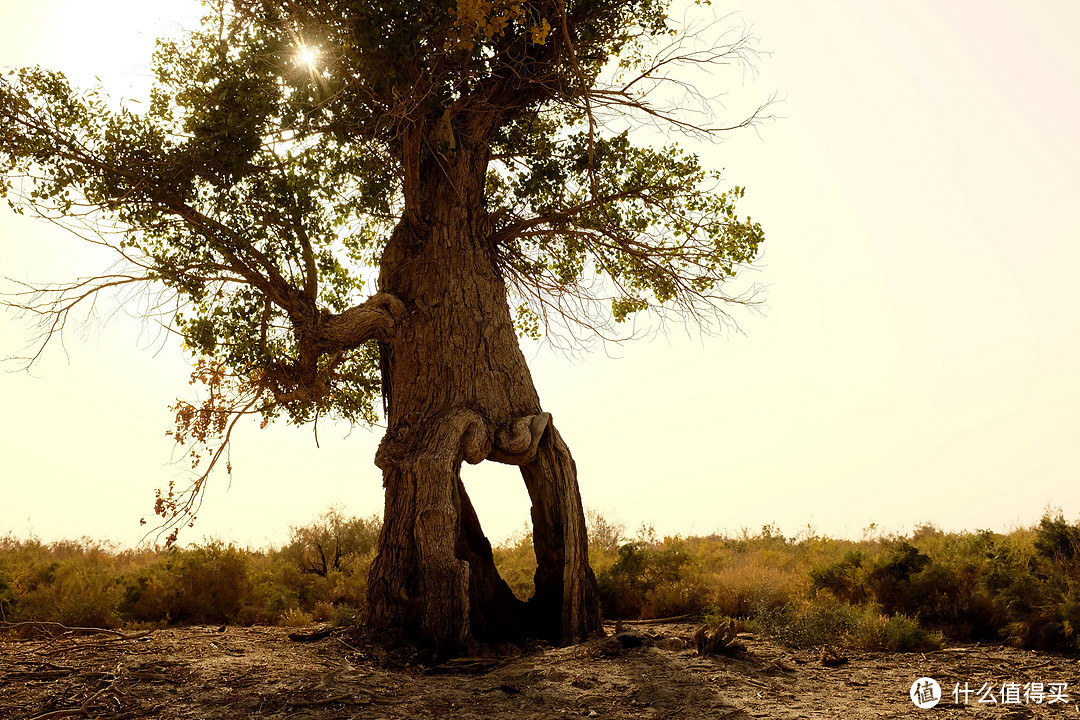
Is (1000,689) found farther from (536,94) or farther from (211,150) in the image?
(211,150)

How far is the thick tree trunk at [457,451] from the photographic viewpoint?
344 inches

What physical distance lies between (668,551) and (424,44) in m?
7.98

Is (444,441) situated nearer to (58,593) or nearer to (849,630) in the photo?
(849,630)

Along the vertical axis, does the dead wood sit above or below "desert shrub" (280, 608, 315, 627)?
below

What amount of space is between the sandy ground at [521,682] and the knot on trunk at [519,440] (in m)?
2.11

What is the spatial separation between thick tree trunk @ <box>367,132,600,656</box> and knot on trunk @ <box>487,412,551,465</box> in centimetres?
1

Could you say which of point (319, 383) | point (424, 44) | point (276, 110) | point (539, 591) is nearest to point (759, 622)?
point (539, 591)

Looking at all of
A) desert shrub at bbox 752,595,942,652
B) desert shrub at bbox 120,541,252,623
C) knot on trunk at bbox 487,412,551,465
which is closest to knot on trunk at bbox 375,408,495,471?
knot on trunk at bbox 487,412,551,465

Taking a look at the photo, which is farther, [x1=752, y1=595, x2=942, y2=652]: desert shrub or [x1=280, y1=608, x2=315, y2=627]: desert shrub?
[x1=280, y1=608, x2=315, y2=627]: desert shrub

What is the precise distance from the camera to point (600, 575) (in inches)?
492

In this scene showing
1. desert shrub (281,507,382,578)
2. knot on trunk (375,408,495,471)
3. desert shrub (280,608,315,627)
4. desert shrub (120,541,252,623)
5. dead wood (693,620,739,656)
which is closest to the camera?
dead wood (693,620,739,656)

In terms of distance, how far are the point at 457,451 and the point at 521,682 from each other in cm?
266

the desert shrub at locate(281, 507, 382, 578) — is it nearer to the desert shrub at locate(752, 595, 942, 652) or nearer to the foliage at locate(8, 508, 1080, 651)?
the foliage at locate(8, 508, 1080, 651)

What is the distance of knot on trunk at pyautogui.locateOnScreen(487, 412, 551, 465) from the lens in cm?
926
